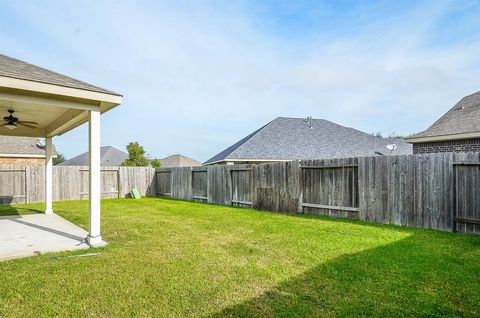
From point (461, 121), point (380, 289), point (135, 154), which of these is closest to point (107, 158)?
point (135, 154)

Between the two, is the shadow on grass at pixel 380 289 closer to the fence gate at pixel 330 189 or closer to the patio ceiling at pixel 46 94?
the fence gate at pixel 330 189

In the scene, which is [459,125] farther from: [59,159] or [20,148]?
[59,159]

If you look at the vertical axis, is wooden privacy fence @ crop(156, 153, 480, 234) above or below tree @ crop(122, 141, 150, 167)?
below

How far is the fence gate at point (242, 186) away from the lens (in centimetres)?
1073

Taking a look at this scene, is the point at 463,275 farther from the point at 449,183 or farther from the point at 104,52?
the point at 104,52

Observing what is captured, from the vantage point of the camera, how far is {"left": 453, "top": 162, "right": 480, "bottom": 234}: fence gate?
18.6ft

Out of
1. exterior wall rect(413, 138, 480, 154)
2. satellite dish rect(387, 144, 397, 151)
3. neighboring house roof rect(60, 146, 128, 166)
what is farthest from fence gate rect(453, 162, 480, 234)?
neighboring house roof rect(60, 146, 128, 166)

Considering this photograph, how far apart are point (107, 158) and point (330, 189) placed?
30.6 metres

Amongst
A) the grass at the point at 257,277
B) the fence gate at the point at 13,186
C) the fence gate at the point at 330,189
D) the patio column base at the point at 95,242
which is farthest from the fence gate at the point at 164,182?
the patio column base at the point at 95,242

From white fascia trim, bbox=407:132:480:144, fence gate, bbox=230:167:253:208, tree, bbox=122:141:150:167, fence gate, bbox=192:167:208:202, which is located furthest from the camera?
tree, bbox=122:141:150:167

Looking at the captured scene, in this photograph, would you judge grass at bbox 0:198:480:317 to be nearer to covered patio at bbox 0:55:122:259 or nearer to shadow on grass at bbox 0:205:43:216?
covered patio at bbox 0:55:122:259

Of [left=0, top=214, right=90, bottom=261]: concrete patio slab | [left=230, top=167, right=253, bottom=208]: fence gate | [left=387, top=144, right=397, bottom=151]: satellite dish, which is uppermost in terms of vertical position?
[left=387, top=144, right=397, bottom=151]: satellite dish

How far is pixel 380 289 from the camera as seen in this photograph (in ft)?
10.3

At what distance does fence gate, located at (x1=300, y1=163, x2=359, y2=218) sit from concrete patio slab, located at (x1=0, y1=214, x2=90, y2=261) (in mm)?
5910
